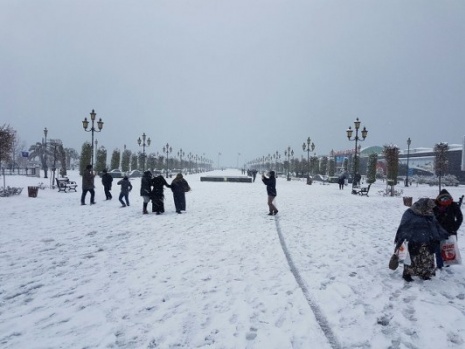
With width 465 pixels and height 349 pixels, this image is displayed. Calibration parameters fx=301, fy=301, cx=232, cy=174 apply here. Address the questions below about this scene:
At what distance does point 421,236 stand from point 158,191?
9.17m

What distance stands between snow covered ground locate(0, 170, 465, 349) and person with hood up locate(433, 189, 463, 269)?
75 centimetres

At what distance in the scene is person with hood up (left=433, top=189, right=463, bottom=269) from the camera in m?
5.59

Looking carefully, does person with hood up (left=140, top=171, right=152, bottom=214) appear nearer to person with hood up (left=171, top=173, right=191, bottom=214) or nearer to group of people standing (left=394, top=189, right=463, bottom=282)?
person with hood up (left=171, top=173, right=191, bottom=214)

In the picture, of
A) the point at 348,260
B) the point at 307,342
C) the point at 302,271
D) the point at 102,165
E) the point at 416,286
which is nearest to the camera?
the point at 307,342

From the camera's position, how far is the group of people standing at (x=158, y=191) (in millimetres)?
11812

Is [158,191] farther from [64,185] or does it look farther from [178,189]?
[64,185]

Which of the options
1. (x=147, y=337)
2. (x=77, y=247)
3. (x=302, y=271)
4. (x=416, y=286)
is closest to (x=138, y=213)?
(x=77, y=247)

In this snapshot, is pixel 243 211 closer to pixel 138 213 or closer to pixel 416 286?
pixel 138 213

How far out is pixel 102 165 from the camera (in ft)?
154

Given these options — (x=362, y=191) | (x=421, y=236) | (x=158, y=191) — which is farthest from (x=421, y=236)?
(x=362, y=191)

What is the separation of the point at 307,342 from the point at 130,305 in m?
2.41

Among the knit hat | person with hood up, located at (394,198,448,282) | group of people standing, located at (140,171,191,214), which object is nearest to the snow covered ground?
person with hood up, located at (394,198,448,282)

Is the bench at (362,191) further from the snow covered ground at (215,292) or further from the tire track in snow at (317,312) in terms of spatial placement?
the tire track in snow at (317,312)

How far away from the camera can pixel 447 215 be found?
18.6 ft
